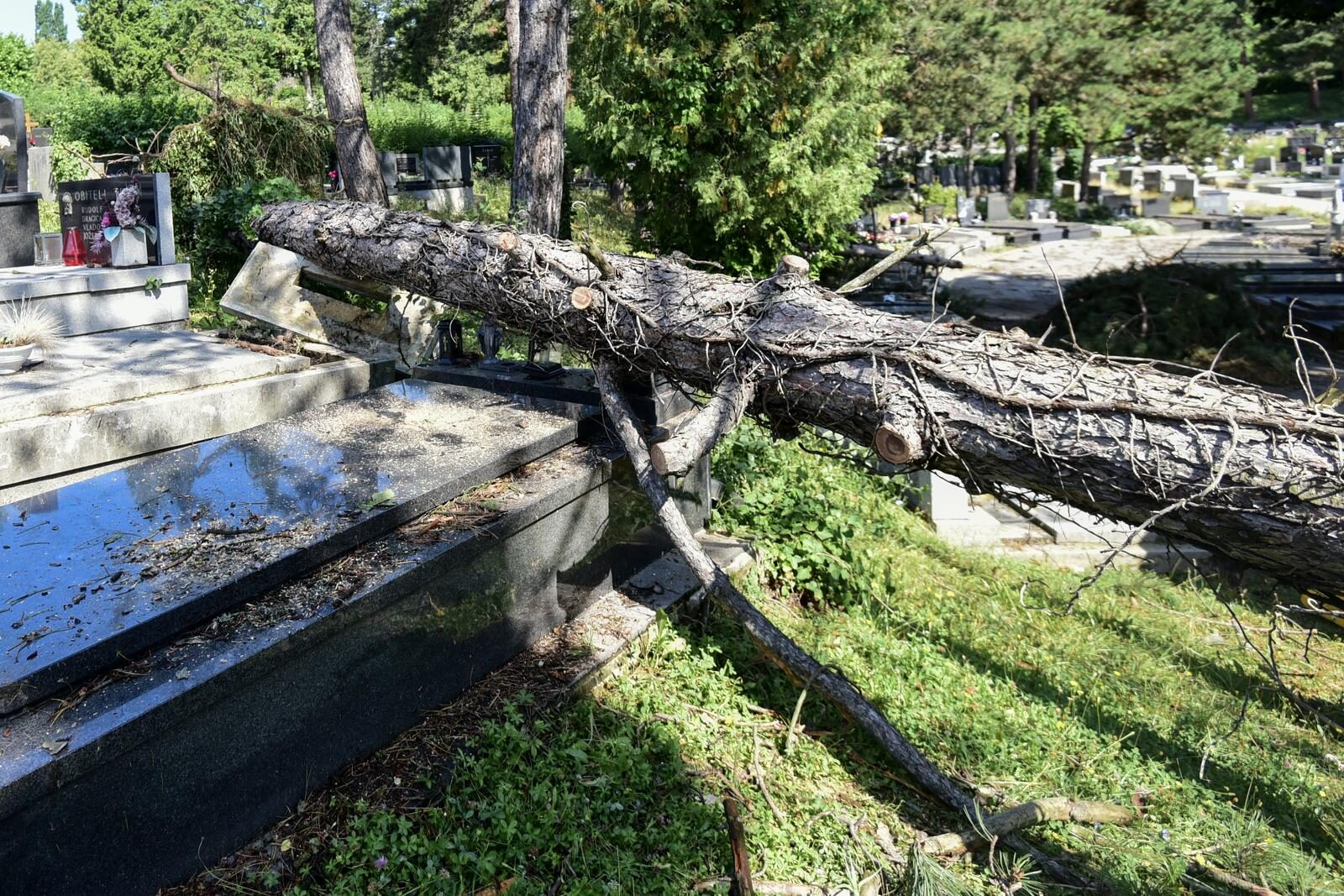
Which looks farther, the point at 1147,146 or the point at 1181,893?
the point at 1147,146

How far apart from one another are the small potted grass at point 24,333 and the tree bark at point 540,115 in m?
2.94

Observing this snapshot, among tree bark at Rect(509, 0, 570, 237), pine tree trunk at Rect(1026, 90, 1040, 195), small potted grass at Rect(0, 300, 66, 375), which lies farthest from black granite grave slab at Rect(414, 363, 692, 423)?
pine tree trunk at Rect(1026, 90, 1040, 195)

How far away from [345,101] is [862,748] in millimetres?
7158

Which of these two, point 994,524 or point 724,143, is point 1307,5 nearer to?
point 724,143

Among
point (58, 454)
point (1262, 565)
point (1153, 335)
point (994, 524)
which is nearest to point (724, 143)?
point (1153, 335)

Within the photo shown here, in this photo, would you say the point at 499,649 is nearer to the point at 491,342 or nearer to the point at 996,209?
the point at 491,342

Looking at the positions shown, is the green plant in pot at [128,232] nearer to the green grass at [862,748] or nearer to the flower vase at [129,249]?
the flower vase at [129,249]

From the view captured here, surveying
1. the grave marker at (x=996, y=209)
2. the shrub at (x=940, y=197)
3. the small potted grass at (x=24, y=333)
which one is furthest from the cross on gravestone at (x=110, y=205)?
the shrub at (x=940, y=197)

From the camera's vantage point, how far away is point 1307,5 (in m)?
9.31

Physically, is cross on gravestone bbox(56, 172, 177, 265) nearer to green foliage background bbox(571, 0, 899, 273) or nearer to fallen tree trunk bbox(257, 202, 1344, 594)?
fallen tree trunk bbox(257, 202, 1344, 594)

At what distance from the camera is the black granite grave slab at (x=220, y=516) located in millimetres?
2430

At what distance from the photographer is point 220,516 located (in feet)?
10.2

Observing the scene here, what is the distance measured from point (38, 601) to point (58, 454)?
2077mm

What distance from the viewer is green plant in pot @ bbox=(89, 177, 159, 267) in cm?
681
